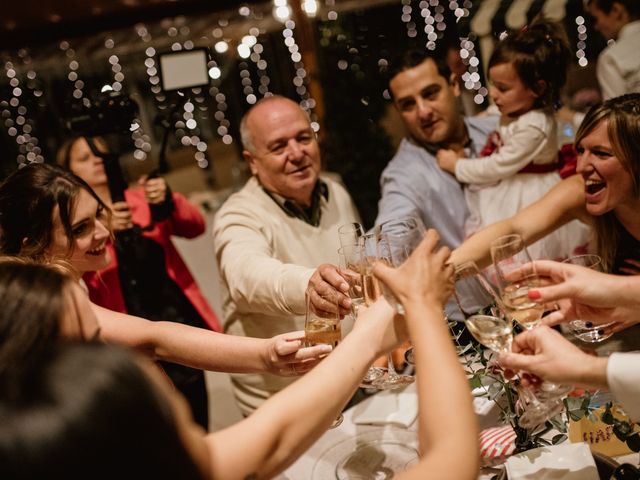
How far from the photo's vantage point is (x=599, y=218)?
87.0 inches

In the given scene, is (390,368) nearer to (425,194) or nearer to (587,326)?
(587,326)

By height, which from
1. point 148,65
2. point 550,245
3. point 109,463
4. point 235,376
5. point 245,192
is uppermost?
point 148,65

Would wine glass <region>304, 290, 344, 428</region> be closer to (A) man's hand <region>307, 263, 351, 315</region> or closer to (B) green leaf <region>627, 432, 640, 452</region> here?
(A) man's hand <region>307, 263, 351, 315</region>

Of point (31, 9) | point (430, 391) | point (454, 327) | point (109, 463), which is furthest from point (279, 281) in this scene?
point (31, 9)

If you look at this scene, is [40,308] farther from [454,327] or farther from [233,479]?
[454,327]

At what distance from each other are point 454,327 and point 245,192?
3.96 ft

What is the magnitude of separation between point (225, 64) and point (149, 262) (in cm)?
521

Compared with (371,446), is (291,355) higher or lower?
higher

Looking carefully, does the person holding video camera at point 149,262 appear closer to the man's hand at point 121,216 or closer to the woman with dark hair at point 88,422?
the man's hand at point 121,216

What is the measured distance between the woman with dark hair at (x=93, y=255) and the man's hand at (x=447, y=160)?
141 cm

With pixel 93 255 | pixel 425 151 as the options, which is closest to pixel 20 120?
pixel 93 255

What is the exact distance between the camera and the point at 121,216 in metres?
2.75

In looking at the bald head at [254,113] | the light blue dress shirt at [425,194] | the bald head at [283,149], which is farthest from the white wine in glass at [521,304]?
the bald head at [254,113]

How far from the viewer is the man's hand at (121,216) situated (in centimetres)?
275
